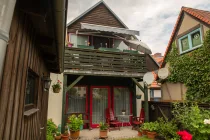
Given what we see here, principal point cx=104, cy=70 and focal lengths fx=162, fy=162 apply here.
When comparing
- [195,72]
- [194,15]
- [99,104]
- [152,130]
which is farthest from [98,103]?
[194,15]

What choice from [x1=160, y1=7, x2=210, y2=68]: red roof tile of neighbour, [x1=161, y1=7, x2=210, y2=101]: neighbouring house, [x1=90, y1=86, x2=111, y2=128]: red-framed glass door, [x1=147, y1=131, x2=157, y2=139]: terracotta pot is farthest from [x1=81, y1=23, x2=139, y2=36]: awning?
[x1=147, y1=131, x2=157, y2=139]: terracotta pot

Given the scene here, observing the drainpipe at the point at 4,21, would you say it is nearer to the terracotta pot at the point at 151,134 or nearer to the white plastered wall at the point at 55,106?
the terracotta pot at the point at 151,134

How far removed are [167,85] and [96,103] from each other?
16.1 feet

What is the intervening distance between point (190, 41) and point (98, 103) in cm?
671

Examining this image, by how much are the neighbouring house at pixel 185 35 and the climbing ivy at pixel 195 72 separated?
437mm

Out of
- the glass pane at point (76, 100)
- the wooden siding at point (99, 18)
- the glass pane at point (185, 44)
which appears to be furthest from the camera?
the wooden siding at point (99, 18)

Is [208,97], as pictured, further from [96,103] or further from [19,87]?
[19,87]

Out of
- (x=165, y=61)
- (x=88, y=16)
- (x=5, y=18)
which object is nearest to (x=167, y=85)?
(x=165, y=61)

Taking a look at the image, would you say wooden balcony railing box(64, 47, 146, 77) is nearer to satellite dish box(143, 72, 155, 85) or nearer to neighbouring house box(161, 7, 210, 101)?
satellite dish box(143, 72, 155, 85)

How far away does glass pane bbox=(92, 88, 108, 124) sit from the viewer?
33.8 ft

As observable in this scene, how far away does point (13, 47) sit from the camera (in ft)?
5.67

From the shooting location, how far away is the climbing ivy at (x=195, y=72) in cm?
792

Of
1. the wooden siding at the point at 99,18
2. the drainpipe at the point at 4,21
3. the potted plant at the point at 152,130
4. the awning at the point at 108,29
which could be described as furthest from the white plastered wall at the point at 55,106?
the drainpipe at the point at 4,21

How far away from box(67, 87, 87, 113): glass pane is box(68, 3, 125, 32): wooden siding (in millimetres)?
4343
